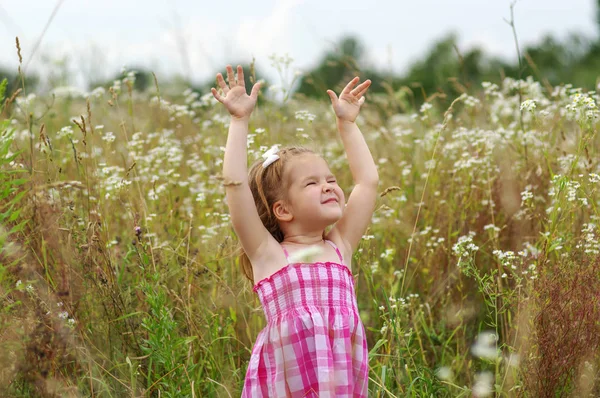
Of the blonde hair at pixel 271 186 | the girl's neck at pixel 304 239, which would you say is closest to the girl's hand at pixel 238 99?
the blonde hair at pixel 271 186

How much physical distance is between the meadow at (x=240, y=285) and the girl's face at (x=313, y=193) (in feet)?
1.16

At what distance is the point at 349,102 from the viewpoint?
2883mm

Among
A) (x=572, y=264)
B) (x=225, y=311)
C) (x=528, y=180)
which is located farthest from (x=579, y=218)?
(x=225, y=311)

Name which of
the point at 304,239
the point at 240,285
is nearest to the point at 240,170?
the point at 304,239

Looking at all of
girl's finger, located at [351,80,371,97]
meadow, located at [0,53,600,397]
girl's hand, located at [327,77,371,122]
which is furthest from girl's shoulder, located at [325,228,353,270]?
girl's finger, located at [351,80,371,97]

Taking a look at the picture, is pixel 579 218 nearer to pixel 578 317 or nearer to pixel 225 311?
pixel 578 317

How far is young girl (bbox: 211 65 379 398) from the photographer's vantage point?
2.44 m

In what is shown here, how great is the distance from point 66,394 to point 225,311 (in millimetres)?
1004

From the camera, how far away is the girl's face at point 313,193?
254 centimetres

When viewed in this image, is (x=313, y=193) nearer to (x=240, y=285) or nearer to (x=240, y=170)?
(x=240, y=170)

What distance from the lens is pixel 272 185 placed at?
2680 mm

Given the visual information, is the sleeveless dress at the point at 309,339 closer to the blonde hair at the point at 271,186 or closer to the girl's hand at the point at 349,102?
the blonde hair at the point at 271,186

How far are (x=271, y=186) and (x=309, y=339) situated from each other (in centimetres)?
60

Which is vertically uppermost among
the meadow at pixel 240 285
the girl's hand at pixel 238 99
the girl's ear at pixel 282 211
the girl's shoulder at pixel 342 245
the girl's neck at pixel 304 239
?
the girl's hand at pixel 238 99
